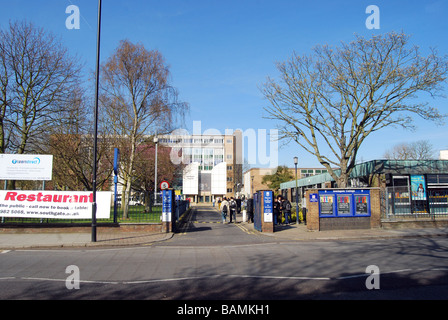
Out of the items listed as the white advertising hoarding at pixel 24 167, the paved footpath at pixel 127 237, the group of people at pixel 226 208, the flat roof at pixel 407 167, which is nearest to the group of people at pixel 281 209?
the paved footpath at pixel 127 237

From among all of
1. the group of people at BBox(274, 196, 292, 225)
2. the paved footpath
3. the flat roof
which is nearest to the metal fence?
the paved footpath

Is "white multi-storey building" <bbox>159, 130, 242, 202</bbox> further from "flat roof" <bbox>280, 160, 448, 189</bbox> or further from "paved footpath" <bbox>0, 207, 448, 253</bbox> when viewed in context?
"paved footpath" <bbox>0, 207, 448, 253</bbox>

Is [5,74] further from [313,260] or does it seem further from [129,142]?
[313,260]

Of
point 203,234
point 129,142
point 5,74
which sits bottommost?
point 203,234

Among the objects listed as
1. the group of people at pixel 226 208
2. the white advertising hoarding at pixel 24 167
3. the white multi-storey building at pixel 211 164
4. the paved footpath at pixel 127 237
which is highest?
the white multi-storey building at pixel 211 164

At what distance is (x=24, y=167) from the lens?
18250mm

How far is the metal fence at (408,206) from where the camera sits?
20.4 m

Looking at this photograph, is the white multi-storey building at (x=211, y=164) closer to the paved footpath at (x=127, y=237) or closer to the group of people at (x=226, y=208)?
the group of people at (x=226, y=208)

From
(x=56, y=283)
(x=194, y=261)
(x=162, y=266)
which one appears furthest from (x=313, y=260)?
(x=56, y=283)

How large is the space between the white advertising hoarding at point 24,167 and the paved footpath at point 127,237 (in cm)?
292

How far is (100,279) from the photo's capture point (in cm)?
790

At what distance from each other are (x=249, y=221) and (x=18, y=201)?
1433 cm

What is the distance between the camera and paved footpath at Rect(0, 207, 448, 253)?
569 inches

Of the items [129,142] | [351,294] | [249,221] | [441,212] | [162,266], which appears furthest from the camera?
[129,142]
